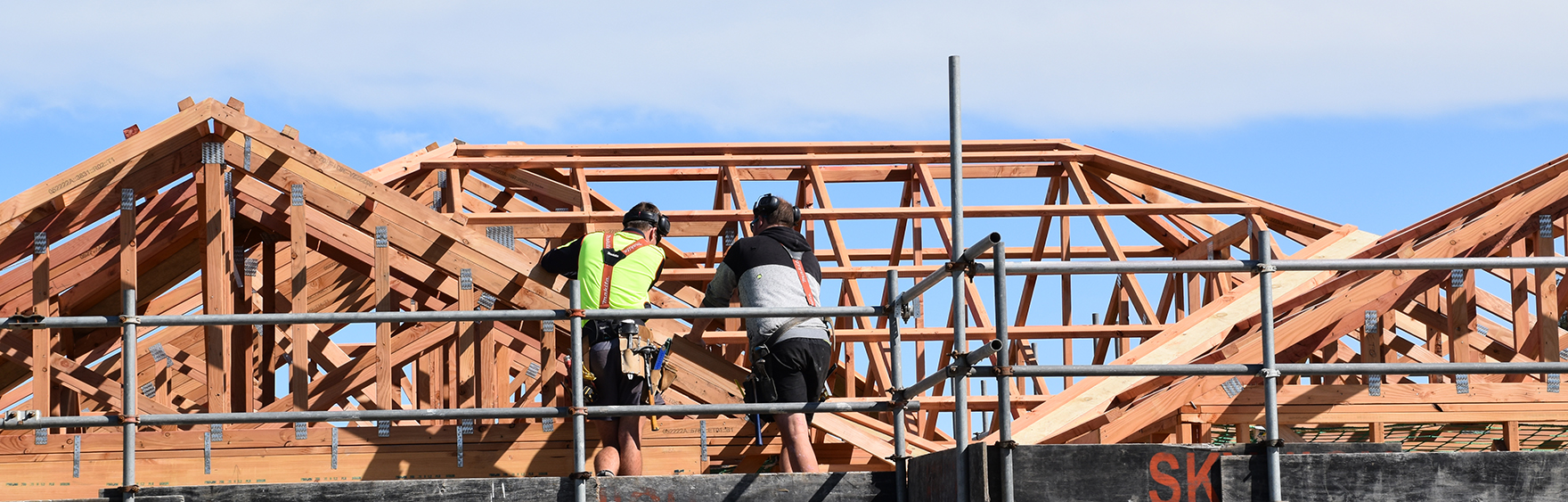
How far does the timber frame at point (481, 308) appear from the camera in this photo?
935cm

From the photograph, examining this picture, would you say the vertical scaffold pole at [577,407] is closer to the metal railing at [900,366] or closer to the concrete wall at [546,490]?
the metal railing at [900,366]

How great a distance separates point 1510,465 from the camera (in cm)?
678

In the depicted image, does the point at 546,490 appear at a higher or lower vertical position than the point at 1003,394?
lower

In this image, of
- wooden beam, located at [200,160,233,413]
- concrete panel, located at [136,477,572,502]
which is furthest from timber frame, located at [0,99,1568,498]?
concrete panel, located at [136,477,572,502]

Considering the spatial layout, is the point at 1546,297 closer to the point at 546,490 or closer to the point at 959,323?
the point at 959,323

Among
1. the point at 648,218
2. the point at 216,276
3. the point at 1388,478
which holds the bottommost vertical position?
the point at 1388,478

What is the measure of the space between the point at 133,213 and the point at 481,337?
90.4 inches

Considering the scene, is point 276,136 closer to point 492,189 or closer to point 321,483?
point 321,483

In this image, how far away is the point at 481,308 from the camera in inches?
385

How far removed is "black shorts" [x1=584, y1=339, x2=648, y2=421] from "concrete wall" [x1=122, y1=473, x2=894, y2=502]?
33.6 inches

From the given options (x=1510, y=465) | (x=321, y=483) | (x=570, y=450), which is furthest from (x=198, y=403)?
(x=1510, y=465)

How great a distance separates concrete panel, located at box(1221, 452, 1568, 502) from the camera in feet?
21.9

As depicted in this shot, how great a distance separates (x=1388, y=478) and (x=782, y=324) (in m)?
3.02

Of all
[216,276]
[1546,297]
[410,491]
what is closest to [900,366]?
[410,491]
